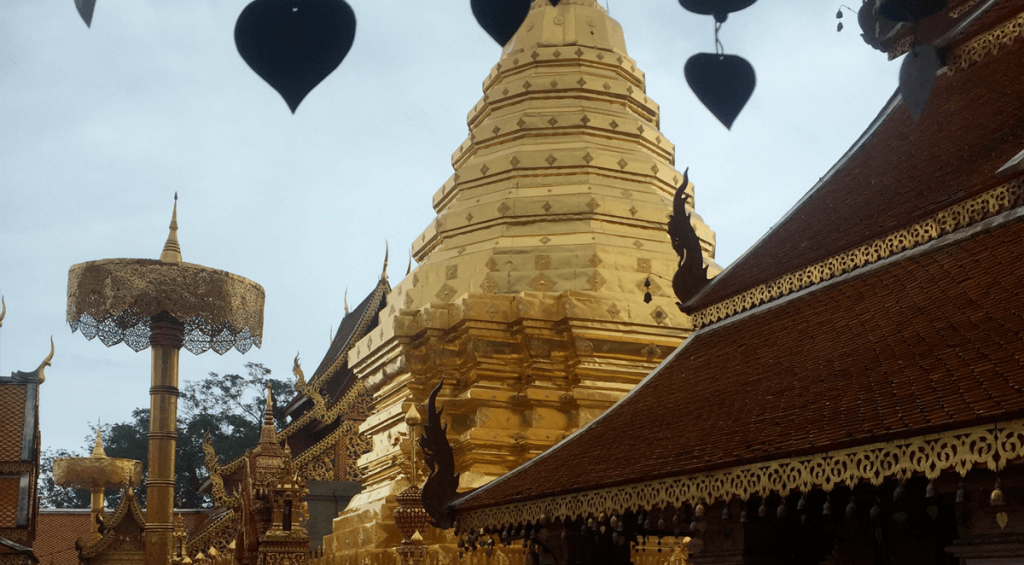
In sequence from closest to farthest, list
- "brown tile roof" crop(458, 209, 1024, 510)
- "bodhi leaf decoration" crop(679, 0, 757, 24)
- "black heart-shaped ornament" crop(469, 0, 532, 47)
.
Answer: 1. "black heart-shaped ornament" crop(469, 0, 532, 47)
2. "bodhi leaf decoration" crop(679, 0, 757, 24)
3. "brown tile roof" crop(458, 209, 1024, 510)

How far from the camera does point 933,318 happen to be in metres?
5.62

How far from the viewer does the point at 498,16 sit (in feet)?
8.18

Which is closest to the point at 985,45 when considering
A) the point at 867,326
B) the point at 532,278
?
the point at 867,326

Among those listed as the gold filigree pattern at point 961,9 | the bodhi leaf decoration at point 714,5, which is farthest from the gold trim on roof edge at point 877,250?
the bodhi leaf decoration at point 714,5

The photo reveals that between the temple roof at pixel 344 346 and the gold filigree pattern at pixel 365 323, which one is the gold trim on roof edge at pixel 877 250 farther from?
the gold filigree pattern at pixel 365 323

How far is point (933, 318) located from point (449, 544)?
7041mm

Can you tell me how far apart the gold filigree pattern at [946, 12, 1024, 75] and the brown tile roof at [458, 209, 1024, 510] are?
196cm

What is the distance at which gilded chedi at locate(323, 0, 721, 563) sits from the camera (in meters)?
12.7

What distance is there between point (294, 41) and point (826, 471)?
3.59 meters

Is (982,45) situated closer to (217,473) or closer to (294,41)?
(294,41)

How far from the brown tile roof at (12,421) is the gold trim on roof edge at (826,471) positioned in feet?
39.2

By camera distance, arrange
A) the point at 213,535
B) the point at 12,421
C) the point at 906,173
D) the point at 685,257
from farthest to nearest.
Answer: the point at 213,535, the point at 12,421, the point at 685,257, the point at 906,173

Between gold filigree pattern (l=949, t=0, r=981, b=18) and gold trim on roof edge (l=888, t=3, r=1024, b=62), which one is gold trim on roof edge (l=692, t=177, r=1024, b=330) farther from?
gold filigree pattern (l=949, t=0, r=981, b=18)

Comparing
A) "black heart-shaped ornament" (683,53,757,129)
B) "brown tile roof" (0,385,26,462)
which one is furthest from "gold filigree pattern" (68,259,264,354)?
"black heart-shaped ornament" (683,53,757,129)
